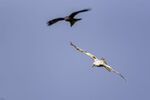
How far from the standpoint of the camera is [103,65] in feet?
158

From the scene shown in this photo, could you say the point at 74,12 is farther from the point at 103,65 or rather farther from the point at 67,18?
the point at 103,65

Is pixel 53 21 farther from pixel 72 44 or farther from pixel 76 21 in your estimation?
pixel 72 44

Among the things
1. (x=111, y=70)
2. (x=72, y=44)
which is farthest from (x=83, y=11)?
(x=111, y=70)

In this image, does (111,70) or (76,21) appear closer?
(111,70)

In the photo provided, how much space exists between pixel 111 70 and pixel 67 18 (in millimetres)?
10571

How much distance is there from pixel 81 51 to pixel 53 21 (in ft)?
19.7

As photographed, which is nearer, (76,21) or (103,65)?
(103,65)

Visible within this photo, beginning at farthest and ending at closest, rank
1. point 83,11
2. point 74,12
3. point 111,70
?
1. point 74,12
2. point 83,11
3. point 111,70

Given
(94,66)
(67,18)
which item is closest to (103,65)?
(94,66)

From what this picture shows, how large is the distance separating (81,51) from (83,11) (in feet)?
12.2

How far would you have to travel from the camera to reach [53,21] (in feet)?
176

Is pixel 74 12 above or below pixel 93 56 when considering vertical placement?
above

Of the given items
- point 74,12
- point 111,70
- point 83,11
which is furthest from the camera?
point 74,12

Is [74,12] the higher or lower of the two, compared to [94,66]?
higher
